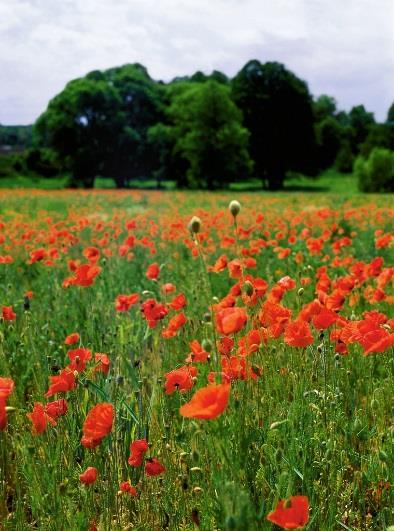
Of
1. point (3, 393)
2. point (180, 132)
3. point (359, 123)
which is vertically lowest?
point (3, 393)

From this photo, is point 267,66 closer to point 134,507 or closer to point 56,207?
point 56,207

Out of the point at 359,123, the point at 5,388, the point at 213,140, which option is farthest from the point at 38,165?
the point at 5,388

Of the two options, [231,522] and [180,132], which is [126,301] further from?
[180,132]

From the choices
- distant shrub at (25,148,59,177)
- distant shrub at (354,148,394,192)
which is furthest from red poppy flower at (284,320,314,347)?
Result: distant shrub at (25,148,59,177)

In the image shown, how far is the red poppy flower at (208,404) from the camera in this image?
4.66 ft

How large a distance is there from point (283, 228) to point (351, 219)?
307 centimetres

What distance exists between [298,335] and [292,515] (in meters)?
0.87

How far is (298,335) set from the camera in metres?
2.18

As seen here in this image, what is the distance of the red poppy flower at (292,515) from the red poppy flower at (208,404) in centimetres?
24

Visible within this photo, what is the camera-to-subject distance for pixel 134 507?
2348 mm

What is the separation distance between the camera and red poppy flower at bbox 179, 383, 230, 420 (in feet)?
4.66

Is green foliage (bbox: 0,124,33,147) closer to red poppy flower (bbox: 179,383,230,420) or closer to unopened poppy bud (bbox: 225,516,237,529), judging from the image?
red poppy flower (bbox: 179,383,230,420)

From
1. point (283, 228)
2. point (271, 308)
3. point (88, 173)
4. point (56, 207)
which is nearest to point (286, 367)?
point (271, 308)

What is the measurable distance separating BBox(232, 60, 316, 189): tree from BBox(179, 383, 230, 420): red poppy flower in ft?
135
